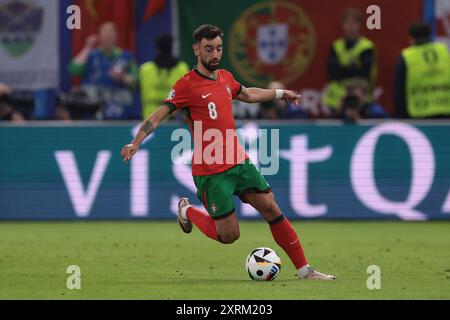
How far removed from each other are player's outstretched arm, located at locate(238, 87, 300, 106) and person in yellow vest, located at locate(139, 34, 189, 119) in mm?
6004

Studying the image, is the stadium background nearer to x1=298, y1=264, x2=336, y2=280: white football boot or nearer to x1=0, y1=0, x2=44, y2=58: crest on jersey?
x1=0, y1=0, x2=44, y2=58: crest on jersey

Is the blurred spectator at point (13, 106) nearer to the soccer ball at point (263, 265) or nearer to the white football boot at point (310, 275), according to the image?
the soccer ball at point (263, 265)

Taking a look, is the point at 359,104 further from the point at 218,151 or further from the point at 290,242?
the point at 290,242

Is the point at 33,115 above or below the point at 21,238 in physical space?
above

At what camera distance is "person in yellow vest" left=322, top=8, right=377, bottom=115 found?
17.4 metres

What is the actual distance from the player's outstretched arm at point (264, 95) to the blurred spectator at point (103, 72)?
6.98 metres

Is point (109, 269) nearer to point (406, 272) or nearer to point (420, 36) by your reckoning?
point (406, 272)

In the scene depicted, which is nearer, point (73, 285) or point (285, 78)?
point (73, 285)

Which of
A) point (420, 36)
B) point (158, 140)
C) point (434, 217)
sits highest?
point (420, 36)

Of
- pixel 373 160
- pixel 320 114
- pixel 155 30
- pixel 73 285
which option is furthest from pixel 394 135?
pixel 73 285

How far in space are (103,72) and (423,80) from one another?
4.61 m
